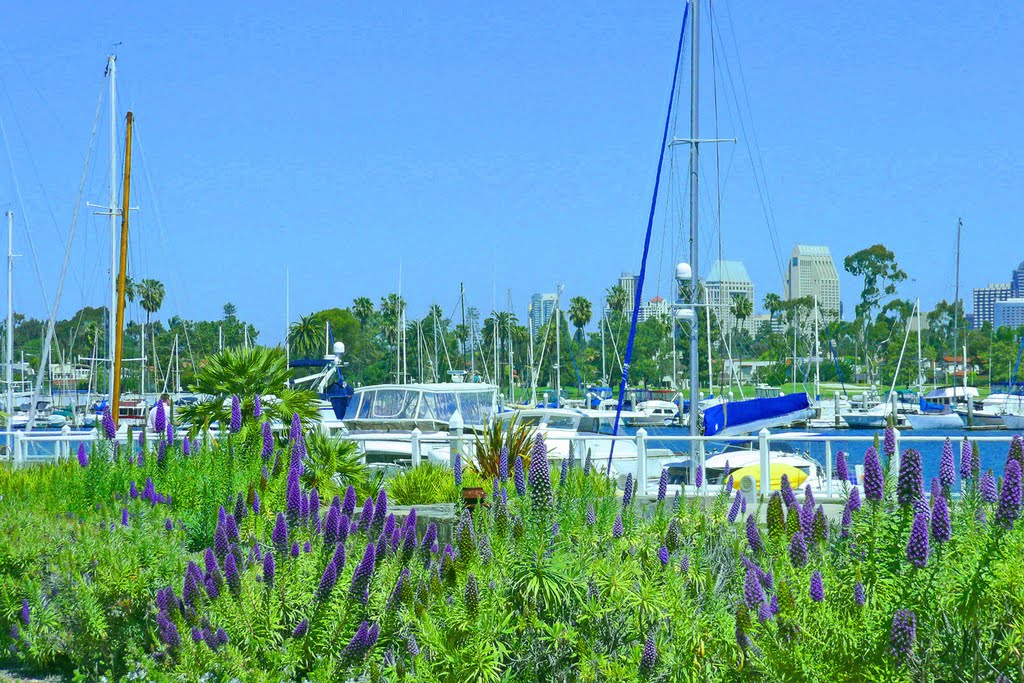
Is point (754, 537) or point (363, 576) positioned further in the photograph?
point (754, 537)

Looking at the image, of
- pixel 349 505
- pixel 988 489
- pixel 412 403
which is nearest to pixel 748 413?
pixel 412 403

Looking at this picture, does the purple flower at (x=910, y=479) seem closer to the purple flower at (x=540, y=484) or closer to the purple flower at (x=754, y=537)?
the purple flower at (x=754, y=537)

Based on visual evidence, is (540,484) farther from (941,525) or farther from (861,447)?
(861,447)

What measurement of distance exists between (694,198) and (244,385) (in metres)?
10.7

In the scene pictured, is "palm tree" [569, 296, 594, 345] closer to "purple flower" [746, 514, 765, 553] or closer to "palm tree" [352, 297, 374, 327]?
"palm tree" [352, 297, 374, 327]

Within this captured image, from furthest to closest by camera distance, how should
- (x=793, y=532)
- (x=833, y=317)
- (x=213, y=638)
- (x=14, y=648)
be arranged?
(x=833, y=317)
(x=14, y=648)
(x=793, y=532)
(x=213, y=638)

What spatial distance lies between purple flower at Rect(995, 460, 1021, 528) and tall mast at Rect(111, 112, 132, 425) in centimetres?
2254

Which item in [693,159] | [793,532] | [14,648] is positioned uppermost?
[693,159]

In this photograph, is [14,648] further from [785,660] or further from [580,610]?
[785,660]

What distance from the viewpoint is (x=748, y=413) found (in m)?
27.1

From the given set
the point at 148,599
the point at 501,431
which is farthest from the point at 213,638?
the point at 501,431

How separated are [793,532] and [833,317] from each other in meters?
126

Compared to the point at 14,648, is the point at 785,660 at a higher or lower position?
higher

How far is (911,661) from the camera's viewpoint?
4.23 meters
